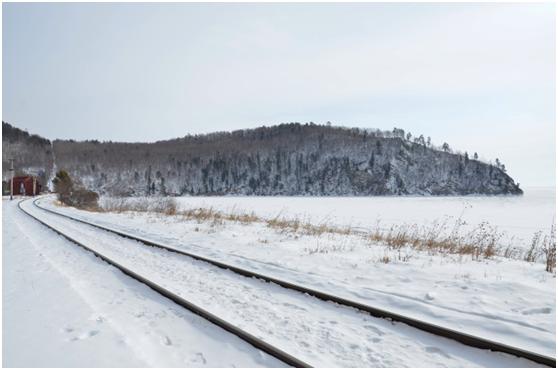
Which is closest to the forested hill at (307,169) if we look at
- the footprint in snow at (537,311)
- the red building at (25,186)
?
the red building at (25,186)

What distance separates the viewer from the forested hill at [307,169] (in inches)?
5955

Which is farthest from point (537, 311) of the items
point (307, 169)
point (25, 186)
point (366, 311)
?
point (307, 169)

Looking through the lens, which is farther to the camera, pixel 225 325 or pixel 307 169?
pixel 307 169

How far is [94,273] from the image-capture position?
25.8 ft

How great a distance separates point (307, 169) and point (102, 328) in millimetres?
154958

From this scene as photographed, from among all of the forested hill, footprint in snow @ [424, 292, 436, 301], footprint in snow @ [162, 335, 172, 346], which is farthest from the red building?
footprint in snow @ [424, 292, 436, 301]

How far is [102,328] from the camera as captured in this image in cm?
475

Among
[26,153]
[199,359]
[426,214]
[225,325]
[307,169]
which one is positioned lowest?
[426,214]

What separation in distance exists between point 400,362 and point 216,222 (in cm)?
1363

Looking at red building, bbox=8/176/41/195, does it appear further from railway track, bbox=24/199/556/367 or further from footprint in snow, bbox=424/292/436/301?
footprint in snow, bbox=424/292/436/301

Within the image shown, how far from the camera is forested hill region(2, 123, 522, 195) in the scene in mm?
151250

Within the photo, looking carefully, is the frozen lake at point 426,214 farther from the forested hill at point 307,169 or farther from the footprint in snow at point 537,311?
the forested hill at point 307,169

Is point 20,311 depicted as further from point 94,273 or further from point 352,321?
point 352,321

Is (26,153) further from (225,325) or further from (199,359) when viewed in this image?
(199,359)
